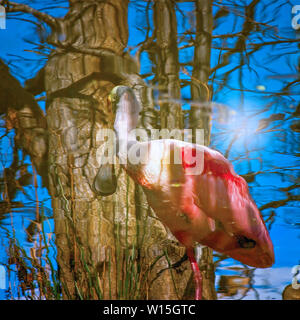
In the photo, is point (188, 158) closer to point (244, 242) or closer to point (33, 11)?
point (244, 242)

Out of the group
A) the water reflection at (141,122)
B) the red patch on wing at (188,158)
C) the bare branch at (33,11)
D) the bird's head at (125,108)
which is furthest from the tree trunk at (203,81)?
the bare branch at (33,11)

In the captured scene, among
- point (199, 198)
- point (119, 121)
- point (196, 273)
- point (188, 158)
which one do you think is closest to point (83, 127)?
point (119, 121)

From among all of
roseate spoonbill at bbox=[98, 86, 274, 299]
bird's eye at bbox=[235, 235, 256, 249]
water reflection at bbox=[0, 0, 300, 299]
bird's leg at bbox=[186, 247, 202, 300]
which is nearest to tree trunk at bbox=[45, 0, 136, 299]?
water reflection at bbox=[0, 0, 300, 299]

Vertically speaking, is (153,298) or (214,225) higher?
(214,225)

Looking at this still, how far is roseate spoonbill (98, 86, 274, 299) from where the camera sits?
129cm

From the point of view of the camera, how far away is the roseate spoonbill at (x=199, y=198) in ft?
4.24

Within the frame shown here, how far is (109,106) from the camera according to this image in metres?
1.39

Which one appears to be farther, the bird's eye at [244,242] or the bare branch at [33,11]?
the bare branch at [33,11]

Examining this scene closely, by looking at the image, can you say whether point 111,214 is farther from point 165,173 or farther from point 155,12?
point 155,12

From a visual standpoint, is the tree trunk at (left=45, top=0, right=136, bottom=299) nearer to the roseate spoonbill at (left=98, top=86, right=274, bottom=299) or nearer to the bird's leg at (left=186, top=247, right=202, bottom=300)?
the roseate spoonbill at (left=98, top=86, right=274, bottom=299)

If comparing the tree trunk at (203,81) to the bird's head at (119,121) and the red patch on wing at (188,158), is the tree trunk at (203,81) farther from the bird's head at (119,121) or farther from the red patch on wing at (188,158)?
the bird's head at (119,121)

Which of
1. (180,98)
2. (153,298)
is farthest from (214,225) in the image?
(180,98)

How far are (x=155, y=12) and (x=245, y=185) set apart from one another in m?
0.82
